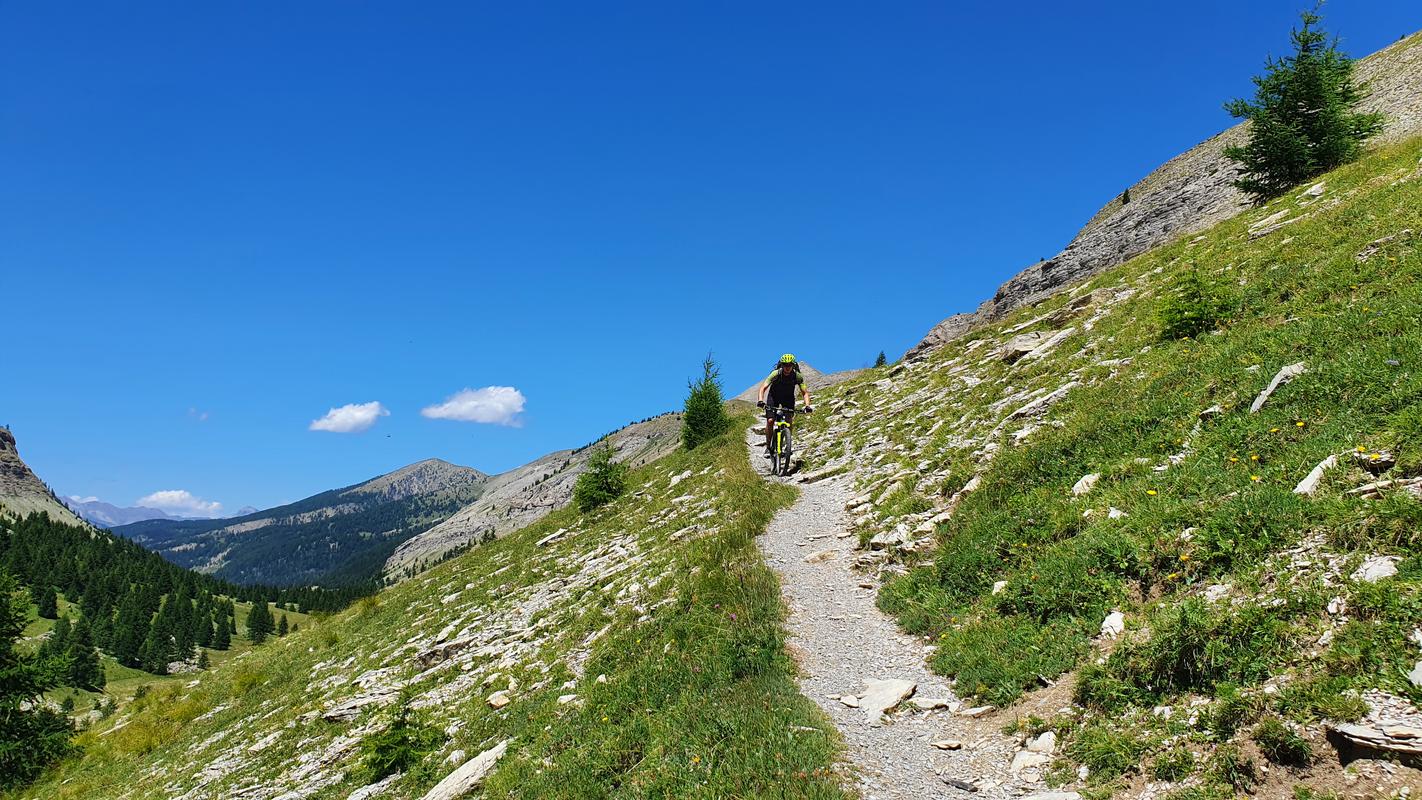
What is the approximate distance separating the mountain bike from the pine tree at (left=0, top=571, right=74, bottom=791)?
32.2 m

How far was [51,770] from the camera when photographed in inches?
963

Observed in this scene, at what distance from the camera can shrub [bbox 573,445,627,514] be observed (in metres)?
31.5

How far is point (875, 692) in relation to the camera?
328 inches

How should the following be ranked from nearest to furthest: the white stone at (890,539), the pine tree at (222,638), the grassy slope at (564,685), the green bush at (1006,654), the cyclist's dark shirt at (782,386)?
1. the green bush at (1006,654)
2. the grassy slope at (564,685)
3. the white stone at (890,539)
4. the cyclist's dark shirt at (782,386)
5. the pine tree at (222,638)

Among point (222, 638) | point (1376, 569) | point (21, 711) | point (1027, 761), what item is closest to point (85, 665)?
point (222, 638)

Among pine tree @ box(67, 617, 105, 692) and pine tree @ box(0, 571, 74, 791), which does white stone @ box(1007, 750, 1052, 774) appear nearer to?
pine tree @ box(0, 571, 74, 791)

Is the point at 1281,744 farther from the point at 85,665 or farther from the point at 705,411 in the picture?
the point at 85,665

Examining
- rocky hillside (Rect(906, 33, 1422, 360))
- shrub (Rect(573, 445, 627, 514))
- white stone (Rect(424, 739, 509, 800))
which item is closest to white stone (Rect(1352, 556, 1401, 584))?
white stone (Rect(424, 739, 509, 800))

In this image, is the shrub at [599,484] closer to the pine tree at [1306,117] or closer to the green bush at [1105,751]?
the green bush at [1105,751]

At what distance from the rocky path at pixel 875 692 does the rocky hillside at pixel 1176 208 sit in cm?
3270

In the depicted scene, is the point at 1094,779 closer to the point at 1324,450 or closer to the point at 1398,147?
the point at 1324,450

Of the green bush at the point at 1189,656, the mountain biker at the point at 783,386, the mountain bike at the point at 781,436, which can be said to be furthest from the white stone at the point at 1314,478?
the mountain bike at the point at 781,436

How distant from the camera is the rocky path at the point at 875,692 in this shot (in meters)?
6.41

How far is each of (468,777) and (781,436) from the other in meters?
16.1
